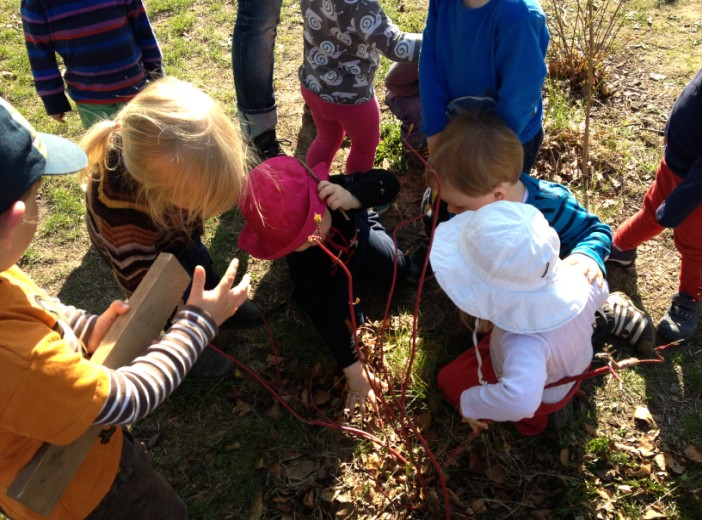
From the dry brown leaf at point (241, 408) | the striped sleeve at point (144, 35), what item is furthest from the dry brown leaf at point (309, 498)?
the striped sleeve at point (144, 35)

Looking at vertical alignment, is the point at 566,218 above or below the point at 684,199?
below

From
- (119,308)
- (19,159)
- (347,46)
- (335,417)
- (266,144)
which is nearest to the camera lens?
(19,159)

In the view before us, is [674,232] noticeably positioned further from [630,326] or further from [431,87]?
[431,87]

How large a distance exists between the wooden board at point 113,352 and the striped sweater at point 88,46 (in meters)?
1.62

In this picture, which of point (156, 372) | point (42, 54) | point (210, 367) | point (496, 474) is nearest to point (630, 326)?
point (496, 474)

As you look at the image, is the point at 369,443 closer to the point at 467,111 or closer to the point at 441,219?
the point at 441,219

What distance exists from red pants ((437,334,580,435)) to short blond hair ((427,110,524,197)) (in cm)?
73

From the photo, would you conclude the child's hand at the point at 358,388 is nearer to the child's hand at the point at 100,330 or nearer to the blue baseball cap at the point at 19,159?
the child's hand at the point at 100,330

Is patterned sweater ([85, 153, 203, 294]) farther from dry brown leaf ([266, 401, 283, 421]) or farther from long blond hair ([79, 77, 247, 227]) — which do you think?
dry brown leaf ([266, 401, 283, 421])

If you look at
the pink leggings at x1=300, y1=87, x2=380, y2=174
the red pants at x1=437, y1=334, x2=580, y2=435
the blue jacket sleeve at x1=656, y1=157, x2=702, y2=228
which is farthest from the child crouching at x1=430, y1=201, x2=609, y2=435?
the pink leggings at x1=300, y1=87, x2=380, y2=174

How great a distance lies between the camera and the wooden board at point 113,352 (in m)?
1.43

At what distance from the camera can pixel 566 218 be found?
98.6 inches

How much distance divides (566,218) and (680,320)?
1.00 metres

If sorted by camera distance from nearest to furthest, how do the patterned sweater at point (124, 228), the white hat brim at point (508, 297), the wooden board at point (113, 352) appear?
the wooden board at point (113, 352) < the white hat brim at point (508, 297) < the patterned sweater at point (124, 228)
